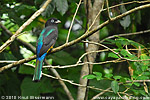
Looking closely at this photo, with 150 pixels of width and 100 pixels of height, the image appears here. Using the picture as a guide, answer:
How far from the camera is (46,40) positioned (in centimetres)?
398

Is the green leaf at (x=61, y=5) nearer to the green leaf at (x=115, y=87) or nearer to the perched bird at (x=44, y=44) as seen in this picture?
the perched bird at (x=44, y=44)

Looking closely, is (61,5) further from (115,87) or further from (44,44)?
(115,87)

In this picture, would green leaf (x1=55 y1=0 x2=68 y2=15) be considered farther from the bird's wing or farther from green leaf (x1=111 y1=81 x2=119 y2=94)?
green leaf (x1=111 y1=81 x2=119 y2=94)

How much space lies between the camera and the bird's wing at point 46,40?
3690 millimetres

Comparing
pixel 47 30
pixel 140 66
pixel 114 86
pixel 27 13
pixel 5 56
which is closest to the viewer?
pixel 114 86

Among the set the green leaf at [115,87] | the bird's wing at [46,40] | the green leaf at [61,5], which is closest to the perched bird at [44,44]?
the bird's wing at [46,40]

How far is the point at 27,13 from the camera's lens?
15.9 ft

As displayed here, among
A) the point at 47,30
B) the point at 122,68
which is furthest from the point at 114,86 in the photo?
the point at 122,68

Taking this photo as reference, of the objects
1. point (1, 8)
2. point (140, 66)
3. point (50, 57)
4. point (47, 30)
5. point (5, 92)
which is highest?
point (1, 8)

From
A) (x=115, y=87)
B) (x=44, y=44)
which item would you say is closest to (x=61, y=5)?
(x=44, y=44)

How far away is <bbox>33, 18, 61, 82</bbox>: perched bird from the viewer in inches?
131

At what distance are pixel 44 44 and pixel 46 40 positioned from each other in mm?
142

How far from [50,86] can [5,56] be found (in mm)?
996

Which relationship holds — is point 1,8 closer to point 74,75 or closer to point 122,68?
point 74,75
